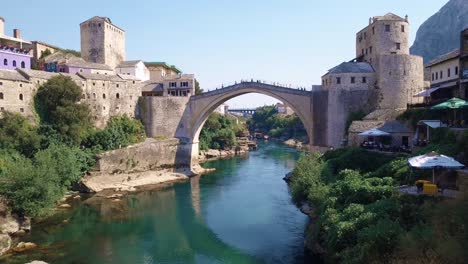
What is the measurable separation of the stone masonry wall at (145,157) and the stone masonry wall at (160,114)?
5.26ft

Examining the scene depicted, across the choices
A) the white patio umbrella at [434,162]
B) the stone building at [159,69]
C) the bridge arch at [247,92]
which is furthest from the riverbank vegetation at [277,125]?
the white patio umbrella at [434,162]

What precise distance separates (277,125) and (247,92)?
41519 millimetres

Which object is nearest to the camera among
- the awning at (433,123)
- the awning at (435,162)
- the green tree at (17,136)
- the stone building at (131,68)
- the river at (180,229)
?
the awning at (435,162)

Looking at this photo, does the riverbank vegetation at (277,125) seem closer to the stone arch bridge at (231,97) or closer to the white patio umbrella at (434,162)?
the stone arch bridge at (231,97)

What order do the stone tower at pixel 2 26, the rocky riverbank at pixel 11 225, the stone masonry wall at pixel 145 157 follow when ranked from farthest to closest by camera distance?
the stone tower at pixel 2 26, the stone masonry wall at pixel 145 157, the rocky riverbank at pixel 11 225

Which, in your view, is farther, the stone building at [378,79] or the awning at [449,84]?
the stone building at [378,79]

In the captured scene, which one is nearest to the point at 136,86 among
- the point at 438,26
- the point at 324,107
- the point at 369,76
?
the point at 324,107

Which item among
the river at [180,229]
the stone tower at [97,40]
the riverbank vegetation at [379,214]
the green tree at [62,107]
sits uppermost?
the stone tower at [97,40]

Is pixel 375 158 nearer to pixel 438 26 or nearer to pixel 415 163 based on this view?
pixel 415 163

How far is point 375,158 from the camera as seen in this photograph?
19.2 meters

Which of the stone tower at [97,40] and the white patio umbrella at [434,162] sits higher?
the stone tower at [97,40]

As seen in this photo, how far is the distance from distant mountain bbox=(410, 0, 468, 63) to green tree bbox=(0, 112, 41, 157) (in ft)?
242

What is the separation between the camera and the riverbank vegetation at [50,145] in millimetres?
19719

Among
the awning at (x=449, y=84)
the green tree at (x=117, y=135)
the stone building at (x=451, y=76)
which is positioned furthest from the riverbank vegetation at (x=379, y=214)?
the green tree at (x=117, y=135)
